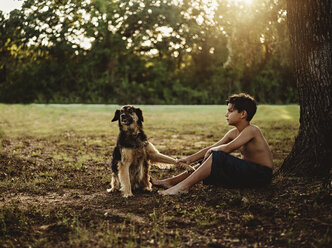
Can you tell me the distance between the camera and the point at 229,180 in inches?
186

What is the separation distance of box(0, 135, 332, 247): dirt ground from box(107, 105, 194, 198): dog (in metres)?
0.18

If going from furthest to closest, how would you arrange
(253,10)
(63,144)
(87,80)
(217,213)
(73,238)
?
(87,80), (63,144), (253,10), (217,213), (73,238)

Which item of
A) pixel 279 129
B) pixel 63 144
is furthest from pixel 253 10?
pixel 63 144

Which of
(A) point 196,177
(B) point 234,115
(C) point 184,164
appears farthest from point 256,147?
(C) point 184,164

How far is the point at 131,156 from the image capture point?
197 inches

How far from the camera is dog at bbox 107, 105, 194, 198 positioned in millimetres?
4977

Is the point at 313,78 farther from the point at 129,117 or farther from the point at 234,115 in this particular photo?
the point at 129,117

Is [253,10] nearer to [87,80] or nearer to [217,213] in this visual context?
[217,213]

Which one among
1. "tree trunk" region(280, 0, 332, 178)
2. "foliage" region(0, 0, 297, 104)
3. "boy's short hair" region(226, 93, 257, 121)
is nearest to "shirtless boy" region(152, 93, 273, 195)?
"boy's short hair" region(226, 93, 257, 121)

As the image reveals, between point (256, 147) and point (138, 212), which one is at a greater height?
point (256, 147)

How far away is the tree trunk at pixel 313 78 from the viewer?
179 inches

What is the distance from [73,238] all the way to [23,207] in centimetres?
130

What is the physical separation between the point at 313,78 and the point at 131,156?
102 inches

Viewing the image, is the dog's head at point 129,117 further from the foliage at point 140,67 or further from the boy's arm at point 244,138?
the foliage at point 140,67
